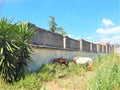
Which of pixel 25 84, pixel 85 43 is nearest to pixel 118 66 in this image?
pixel 25 84

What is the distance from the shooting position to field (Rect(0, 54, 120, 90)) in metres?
5.84

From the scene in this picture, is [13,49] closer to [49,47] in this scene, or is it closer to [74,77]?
[74,77]

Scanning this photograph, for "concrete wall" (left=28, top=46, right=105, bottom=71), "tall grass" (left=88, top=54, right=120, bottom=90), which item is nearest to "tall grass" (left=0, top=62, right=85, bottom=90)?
"concrete wall" (left=28, top=46, right=105, bottom=71)

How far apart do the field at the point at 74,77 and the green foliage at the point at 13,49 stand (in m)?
0.40

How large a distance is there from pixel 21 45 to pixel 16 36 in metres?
0.42

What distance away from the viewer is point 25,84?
10.6 meters

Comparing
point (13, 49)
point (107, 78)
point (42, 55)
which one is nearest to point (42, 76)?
point (13, 49)

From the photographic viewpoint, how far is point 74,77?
12750mm

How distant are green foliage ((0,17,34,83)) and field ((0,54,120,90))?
40cm

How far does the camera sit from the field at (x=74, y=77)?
19.2 ft

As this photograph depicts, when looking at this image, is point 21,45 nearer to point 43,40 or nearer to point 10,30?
point 10,30

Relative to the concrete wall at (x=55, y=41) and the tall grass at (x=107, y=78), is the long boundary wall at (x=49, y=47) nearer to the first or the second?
the concrete wall at (x=55, y=41)

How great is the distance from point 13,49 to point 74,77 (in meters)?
3.05

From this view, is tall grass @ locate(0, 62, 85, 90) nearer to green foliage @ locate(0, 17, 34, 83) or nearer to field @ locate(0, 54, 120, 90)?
field @ locate(0, 54, 120, 90)
